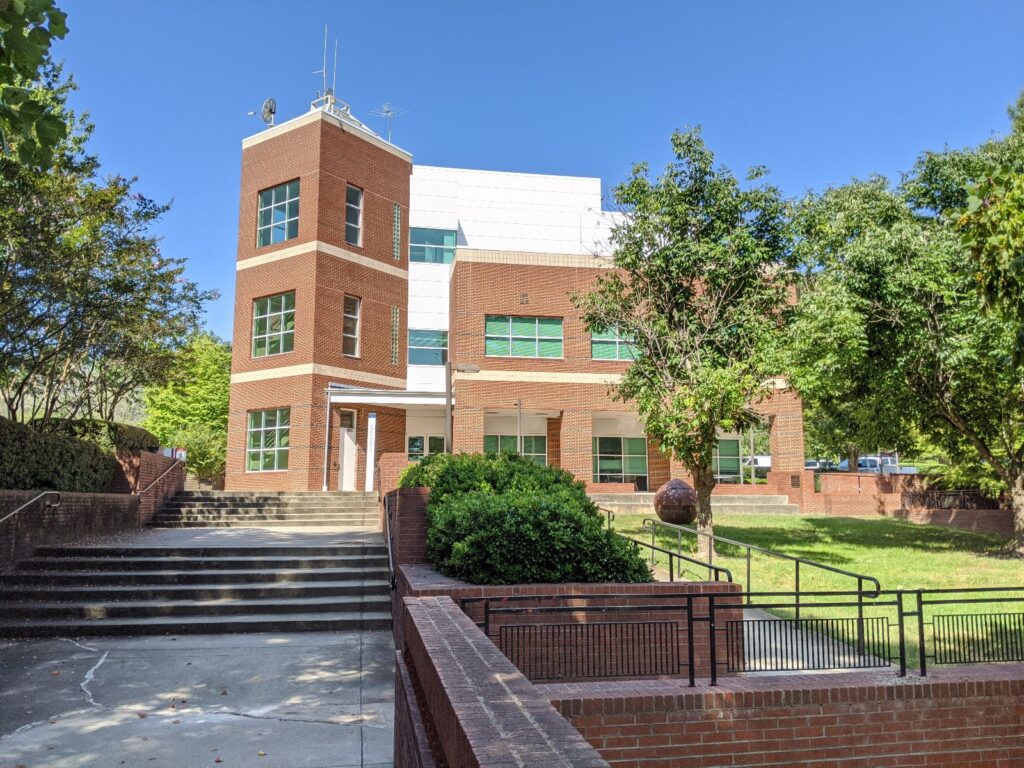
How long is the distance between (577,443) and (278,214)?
12.6 meters

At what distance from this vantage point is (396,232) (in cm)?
2917

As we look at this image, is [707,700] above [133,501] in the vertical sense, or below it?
below

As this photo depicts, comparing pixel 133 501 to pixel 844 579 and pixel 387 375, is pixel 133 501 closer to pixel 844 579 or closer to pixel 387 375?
pixel 387 375

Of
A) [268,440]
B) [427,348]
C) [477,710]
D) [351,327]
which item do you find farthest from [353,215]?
[477,710]

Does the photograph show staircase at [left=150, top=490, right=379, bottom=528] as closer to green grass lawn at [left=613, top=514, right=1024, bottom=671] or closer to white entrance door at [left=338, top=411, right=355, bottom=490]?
white entrance door at [left=338, top=411, right=355, bottom=490]

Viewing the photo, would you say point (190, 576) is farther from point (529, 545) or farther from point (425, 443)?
point (425, 443)

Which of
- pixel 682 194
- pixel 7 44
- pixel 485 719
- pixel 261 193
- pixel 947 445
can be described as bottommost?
pixel 485 719

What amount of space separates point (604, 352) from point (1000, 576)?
15234 mm

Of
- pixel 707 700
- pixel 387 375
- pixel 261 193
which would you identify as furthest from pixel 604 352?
pixel 707 700

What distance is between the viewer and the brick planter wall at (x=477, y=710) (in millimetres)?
2676

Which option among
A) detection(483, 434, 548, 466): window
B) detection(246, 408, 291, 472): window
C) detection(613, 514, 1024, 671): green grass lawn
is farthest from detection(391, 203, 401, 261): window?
detection(613, 514, 1024, 671): green grass lawn

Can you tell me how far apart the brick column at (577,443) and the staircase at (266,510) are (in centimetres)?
783

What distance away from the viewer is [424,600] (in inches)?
252

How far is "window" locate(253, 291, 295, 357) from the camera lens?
2648 cm
